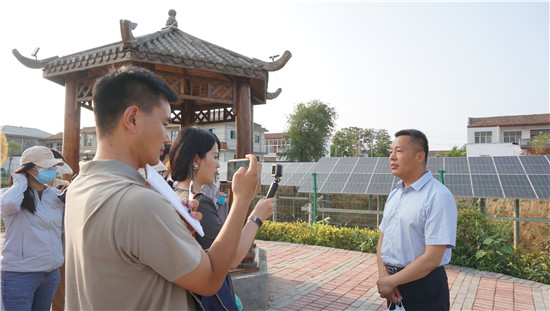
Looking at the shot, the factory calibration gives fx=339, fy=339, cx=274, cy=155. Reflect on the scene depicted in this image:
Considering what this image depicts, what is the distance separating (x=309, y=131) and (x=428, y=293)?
120 ft

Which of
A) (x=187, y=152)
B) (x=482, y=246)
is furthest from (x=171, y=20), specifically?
(x=482, y=246)

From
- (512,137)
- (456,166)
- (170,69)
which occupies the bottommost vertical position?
(456,166)

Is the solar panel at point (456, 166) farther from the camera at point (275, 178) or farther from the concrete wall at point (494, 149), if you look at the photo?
the concrete wall at point (494, 149)

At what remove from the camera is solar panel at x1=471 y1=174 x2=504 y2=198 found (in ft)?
25.7

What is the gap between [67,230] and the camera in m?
1.15

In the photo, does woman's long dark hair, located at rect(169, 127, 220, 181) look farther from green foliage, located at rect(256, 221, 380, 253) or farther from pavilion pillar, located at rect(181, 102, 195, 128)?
green foliage, located at rect(256, 221, 380, 253)

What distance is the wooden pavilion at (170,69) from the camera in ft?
13.8

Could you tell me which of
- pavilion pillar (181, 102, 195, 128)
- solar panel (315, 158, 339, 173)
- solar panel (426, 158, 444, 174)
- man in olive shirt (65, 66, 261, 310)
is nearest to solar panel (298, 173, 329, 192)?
solar panel (315, 158, 339, 173)

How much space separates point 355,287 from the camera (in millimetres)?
5230

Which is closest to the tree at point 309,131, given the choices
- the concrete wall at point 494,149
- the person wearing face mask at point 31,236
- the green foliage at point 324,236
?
the concrete wall at point 494,149

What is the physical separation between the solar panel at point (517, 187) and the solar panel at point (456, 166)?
0.99m

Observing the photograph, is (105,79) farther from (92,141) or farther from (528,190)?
(92,141)

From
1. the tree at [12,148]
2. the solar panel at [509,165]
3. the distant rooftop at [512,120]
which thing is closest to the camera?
the solar panel at [509,165]

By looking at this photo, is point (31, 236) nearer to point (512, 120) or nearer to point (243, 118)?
point (243, 118)
